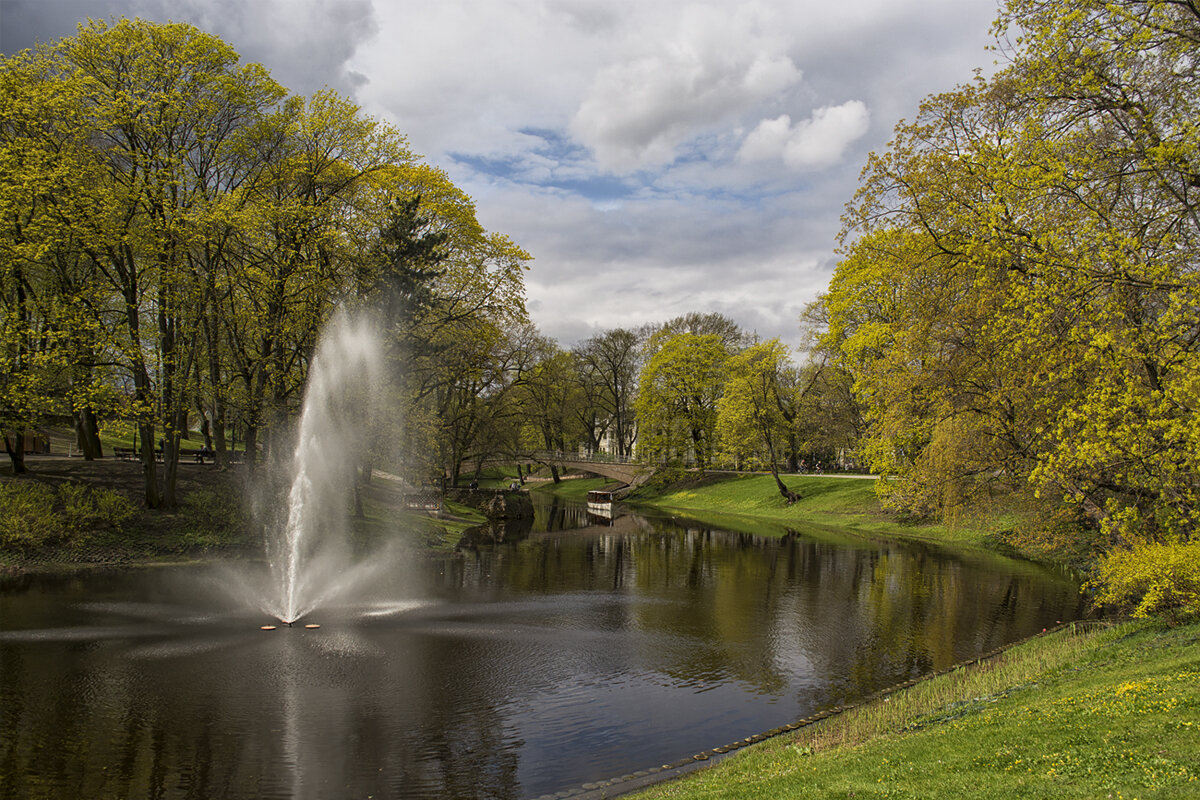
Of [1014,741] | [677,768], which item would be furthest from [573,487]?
[1014,741]

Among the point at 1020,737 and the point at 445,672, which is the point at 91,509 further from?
the point at 1020,737

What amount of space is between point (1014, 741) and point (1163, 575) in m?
7.44

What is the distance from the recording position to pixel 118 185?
27969 mm

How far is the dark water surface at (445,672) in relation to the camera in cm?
1102

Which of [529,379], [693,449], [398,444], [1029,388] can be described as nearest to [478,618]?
[398,444]

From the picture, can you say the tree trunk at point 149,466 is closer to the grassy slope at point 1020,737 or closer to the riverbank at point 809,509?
the grassy slope at point 1020,737

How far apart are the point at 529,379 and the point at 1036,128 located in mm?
36150

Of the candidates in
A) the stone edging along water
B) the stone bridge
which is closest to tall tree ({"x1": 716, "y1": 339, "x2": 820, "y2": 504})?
the stone bridge

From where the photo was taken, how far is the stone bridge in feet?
255

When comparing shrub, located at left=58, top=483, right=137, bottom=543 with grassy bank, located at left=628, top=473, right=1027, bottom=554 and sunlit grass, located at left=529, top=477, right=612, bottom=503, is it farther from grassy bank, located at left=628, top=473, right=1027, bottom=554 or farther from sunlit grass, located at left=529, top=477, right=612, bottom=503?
sunlit grass, located at left=529, top=477, right=612, bottom=503

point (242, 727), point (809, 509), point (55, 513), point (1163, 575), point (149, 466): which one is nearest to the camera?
point (242, 727)

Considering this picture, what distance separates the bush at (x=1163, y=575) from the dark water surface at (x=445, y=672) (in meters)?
4.51

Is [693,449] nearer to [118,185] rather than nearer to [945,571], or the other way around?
[945,571]

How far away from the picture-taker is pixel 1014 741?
878 centimetres
